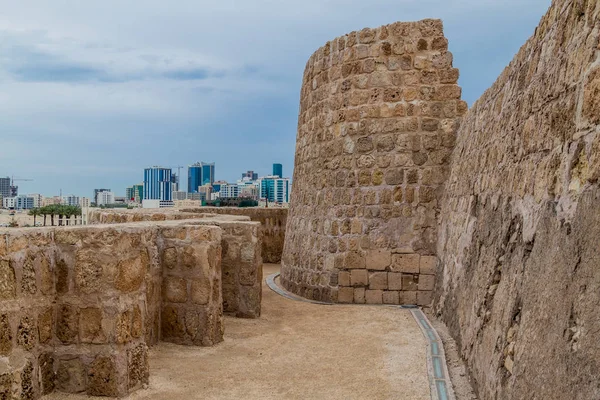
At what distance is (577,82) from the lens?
3232 mm

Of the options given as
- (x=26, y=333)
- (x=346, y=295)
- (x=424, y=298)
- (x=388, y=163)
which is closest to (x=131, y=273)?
(x=26, y=333)

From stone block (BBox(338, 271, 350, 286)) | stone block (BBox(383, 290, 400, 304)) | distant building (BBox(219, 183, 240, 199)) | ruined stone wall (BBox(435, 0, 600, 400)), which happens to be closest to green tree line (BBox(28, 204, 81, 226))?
stone block (BBox(338, 271, 350, 286))

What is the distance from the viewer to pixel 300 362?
557 cm

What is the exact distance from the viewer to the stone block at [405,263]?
8867mm

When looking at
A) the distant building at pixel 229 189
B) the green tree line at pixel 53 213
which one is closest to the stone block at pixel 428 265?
the green tree line at pixel 53 213

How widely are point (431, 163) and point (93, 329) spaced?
19.5 feet

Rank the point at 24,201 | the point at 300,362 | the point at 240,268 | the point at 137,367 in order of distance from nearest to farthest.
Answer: the point at 137,367 → the point at 300,362 → the point at 240,268 → the point at 24,201

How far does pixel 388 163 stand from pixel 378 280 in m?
1.79

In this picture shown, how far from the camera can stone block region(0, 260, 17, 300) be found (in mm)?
4004

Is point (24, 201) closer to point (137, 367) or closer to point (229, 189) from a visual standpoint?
point (229, 189)

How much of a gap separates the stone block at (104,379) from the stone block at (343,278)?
5108 millimetres

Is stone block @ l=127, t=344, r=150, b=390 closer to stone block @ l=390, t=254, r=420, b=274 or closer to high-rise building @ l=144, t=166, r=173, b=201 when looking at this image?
stone block @ l=390, t=254, r=420, b=274

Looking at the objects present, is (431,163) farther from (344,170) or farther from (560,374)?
(560,374)

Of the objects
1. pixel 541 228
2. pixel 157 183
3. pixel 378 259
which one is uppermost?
pixel 157 183
